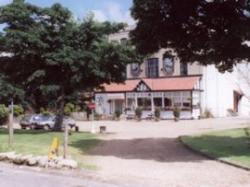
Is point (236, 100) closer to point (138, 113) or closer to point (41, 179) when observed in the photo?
point (138, 113)

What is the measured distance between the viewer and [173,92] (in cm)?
6688

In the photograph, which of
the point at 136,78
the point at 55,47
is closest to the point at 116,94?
the point at 136,78

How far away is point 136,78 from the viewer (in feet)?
242

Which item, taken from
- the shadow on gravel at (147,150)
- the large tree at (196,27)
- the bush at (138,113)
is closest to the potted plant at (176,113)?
the bush at (138,113)

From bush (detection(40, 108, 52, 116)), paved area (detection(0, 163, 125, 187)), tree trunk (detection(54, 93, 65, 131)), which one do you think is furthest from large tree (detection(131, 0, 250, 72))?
bush (detection(40, 108, 52, 116))

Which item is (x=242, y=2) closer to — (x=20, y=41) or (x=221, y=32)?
(x=221, y=32)

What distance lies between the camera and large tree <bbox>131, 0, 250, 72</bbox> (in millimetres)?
21578

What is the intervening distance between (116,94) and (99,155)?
50.8 m

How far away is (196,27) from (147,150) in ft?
18.1

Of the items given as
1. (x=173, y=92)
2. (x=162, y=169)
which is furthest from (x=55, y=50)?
(x=173, y=92)

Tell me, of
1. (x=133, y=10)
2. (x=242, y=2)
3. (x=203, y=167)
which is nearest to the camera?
(x=203, y=167)

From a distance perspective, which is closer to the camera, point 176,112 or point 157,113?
point 176,112

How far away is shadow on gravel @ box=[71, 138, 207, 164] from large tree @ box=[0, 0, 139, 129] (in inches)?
304

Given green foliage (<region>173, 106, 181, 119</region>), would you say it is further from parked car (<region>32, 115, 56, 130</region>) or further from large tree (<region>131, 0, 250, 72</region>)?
large tree (<region>131, 0, 250, 72</region>)
